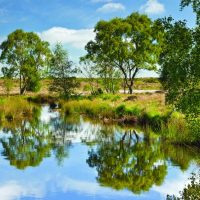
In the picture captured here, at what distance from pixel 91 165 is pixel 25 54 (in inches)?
2434

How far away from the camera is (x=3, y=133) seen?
1264 inches

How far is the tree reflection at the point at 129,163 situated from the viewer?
60.9ft

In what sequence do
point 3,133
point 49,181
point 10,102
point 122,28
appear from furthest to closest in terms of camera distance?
1. point 122,28
2. point 10,102
3. point 3,133
4. point 49,181

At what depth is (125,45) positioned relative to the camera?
2753 inches

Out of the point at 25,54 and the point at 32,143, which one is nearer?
the point at 32,143

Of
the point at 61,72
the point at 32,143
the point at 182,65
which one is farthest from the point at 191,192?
the point at 61,72

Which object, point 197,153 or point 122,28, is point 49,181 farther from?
point 122,28

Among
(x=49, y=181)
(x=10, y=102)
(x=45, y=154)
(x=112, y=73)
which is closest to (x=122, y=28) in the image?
(x=112, y=73)

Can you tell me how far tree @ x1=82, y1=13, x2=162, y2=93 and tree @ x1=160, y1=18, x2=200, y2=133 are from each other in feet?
175

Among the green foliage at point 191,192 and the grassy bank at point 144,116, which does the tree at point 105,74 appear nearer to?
the grassy bank at point 144,116

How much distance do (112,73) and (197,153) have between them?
47892 millimetres

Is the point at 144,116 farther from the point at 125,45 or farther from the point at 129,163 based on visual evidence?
the point at 125,45

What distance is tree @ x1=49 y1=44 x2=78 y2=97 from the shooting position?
63688 millimetres

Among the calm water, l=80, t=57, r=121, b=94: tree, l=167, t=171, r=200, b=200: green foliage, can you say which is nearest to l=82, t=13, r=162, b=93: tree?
l=80, t=57, r=121, b=94: tree
